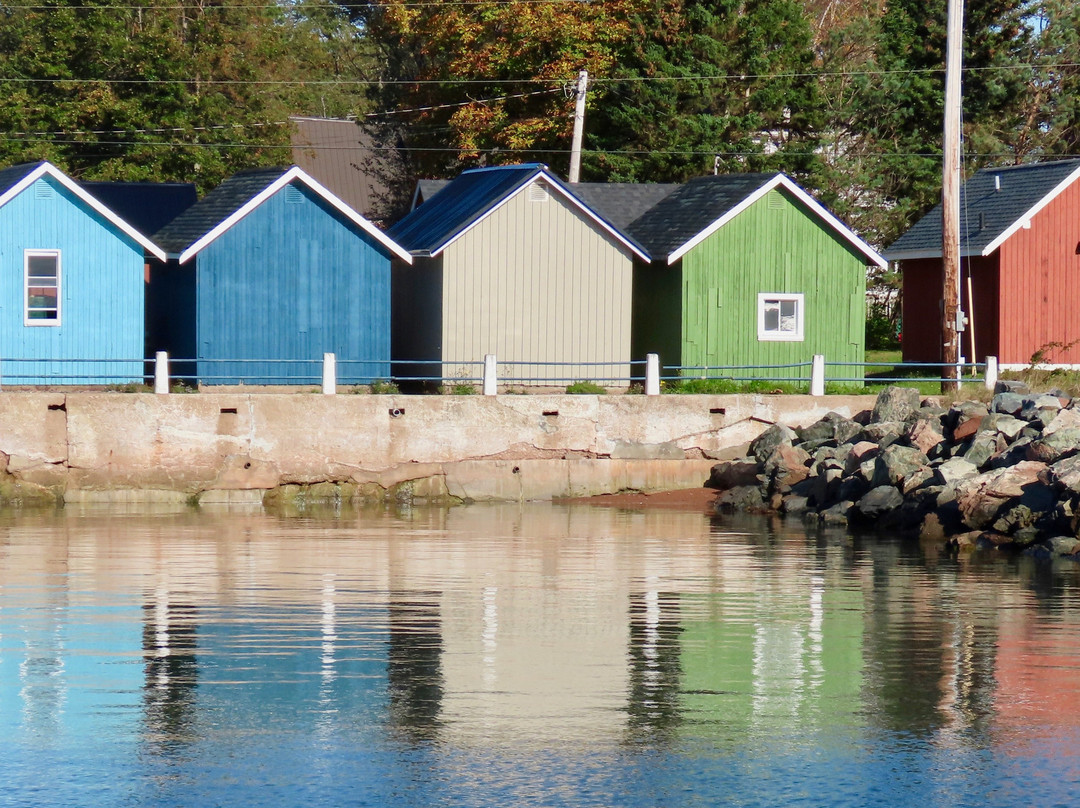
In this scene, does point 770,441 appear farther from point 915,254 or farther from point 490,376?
point 915,254

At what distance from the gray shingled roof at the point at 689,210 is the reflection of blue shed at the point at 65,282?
33.1ft

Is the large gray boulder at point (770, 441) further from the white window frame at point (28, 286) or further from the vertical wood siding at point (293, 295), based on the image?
the white window frame at point (28, 286)

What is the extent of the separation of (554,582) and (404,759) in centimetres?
753

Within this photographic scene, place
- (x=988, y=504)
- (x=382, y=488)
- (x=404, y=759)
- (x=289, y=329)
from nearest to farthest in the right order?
(x=404, y=759) → (x=988, y=504) → (x=382, y=488) → (x=289, y=329)

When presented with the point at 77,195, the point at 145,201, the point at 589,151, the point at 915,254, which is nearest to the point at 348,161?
the point at 589,151

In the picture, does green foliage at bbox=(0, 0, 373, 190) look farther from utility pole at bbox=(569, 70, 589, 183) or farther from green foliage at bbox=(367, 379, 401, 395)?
green foliage at bbox=(367, 379, 401, 395)

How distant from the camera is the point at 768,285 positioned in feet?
105

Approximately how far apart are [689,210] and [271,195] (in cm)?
884

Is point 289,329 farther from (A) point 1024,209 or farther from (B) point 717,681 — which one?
(B) point 717,681

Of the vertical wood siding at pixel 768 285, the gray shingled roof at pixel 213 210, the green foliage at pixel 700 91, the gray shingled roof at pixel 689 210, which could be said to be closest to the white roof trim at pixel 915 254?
the vertical wood siding at pixel 768 285

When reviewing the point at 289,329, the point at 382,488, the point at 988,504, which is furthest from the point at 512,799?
the point at 289,329

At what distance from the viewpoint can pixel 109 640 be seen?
1388cm

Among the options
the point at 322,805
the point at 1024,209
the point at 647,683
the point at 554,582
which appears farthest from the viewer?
the point at 1024,209

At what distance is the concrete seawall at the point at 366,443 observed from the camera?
25109 millimetres
